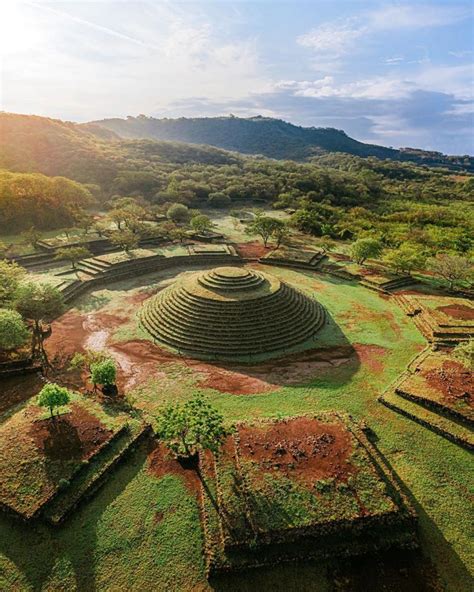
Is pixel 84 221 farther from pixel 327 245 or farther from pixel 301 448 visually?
pixel 301 448

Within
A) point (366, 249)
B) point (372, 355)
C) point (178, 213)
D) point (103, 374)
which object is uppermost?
point (366, 249)

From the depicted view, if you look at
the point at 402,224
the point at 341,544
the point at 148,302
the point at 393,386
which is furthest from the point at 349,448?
the point at 402,224

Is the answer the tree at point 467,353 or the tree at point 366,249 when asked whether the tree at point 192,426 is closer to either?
the tree at point 467,353

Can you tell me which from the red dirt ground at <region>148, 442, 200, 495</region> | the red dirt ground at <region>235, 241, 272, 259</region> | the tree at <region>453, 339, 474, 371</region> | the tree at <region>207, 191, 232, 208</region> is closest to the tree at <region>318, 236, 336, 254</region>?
the red dirt ground at <region>235, 241, 272, 259</region>

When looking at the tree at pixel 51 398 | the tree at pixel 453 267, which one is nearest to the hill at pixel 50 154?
the tree at pixel 453 267

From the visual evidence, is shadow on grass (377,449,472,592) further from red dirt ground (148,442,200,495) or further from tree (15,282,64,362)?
tree (15,282,64,362)

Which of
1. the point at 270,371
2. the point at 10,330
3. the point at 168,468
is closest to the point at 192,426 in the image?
the point at 168,468
